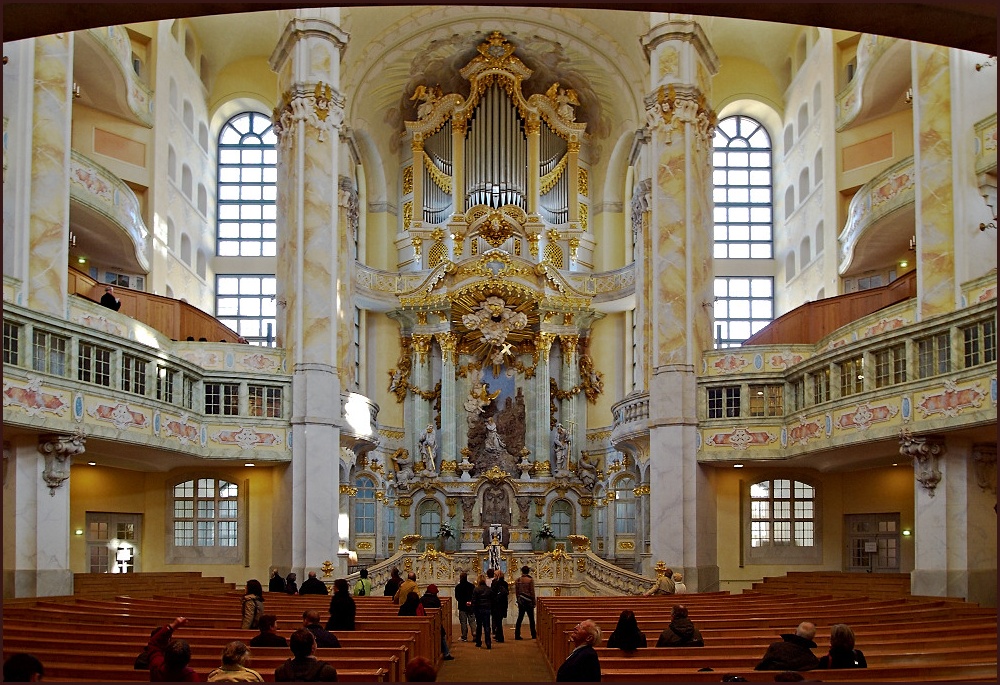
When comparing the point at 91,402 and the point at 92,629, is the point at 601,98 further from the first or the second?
the point at 92,629

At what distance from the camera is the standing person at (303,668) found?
968 cm

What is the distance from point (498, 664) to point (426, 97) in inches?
1153

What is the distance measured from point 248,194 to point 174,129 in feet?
19.6

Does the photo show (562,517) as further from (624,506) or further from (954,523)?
(954,523)

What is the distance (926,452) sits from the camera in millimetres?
23125

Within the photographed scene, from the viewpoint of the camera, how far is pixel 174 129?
38375 millimetres

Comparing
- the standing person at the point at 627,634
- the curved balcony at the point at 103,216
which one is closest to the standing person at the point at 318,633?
the standing person at the point at 627,634

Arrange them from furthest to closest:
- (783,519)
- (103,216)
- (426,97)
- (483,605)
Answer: (426,97)
(783,519)
(103,216)
(483,605)

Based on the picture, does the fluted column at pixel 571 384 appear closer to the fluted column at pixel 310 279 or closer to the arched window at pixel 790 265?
the arched window at pixel 790 265

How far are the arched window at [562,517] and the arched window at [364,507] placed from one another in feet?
20.8

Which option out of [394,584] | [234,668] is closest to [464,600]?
[394,584]

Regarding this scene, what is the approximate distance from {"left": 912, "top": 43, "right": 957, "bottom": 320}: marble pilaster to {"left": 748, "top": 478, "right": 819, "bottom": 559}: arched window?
10.5 m

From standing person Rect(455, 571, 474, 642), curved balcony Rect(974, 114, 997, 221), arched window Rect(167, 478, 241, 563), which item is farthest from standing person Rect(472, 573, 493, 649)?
arched window Rect(167, 478, 241, 563)

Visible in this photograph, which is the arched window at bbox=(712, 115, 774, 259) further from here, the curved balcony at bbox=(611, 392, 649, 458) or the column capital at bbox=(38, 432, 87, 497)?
the column capital at bbox=(38, 432, 87, 497)
